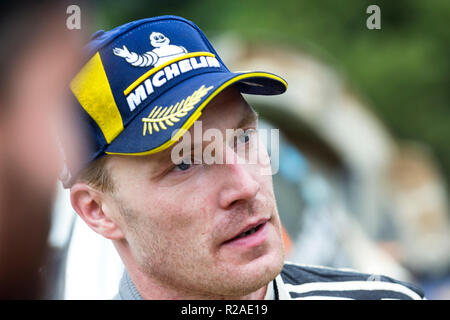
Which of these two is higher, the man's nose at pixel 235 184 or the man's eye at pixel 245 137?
the man's eye at pixel 245 137

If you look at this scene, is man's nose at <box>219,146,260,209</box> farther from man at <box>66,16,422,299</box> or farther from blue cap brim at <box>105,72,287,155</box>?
blue cap brim at <box>105,72,287,155</box>

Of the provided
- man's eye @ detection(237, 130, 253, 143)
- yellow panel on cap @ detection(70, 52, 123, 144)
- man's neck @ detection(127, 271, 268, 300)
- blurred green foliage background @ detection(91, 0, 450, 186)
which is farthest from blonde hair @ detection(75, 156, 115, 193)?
blurred green foliage background @ detection(91, 0, 450, 186)

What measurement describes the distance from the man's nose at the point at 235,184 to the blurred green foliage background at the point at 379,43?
21.7 ft

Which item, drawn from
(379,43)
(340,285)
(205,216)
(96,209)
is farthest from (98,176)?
(379,43)

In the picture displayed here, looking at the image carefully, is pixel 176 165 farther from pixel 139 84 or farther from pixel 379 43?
pixel 379 43

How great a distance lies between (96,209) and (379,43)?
7.40m

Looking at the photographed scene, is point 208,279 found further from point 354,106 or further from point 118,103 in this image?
point 354,106

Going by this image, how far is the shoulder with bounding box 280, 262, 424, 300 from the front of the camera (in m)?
1.67

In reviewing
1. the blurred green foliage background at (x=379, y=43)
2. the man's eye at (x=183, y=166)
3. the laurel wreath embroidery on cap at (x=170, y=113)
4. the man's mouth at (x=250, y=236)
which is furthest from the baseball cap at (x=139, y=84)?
the blurred green foliage background at (x=379, y=43)

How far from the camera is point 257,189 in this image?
4.70 feet

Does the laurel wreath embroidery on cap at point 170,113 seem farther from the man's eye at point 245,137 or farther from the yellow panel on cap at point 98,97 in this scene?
the man's eye at point 245,137

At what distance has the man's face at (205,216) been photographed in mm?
1418
